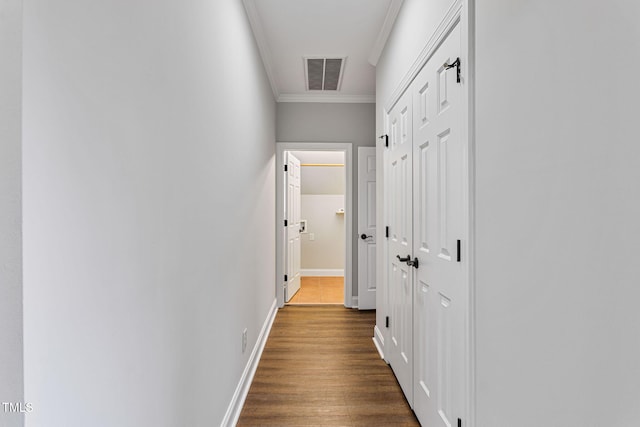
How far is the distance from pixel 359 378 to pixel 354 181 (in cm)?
250

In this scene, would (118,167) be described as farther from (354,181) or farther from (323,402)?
(354,181)

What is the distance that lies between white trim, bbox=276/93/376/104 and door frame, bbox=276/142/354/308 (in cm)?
53

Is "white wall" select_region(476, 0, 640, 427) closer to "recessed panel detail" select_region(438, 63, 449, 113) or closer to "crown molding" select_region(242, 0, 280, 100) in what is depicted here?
"recessed panel detail" select_region(438, 63, 449, 113)

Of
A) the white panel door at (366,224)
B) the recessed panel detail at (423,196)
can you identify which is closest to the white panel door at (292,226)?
the white panel door at (366,224)

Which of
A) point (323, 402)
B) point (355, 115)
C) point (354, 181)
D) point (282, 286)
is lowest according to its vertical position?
point (323, 402)

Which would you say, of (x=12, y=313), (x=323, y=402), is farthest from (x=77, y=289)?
(x=323, y=402)

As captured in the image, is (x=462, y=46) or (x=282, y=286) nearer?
(x=462, y=46)

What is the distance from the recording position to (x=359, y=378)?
2.60 metres

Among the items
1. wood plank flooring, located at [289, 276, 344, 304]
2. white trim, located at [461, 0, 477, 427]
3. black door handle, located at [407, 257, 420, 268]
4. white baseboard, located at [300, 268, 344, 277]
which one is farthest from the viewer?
white baseboard, located at [300, 268, 344, 277]

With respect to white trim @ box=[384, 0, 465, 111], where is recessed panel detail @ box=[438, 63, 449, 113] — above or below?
below

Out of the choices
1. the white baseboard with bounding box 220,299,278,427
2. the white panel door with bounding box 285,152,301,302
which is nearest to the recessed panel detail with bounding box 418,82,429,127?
the white baseboard with bounding box 220,299,278,427

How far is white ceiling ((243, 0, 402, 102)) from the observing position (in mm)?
2602

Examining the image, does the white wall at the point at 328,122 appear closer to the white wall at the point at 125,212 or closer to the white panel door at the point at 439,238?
the white panel door at the point at 439,238

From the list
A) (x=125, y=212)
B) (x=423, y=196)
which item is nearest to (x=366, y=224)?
(x=423, y=196)
